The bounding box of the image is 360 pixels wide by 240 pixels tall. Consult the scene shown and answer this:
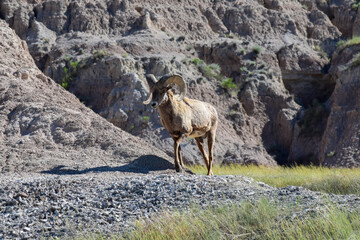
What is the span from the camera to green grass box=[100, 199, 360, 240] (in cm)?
659

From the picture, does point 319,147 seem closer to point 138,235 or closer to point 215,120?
point 215,120

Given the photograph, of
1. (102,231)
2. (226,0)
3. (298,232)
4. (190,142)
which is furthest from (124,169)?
(226,0)

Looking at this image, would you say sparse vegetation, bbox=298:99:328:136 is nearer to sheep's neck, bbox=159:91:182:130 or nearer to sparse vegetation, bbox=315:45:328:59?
sparse vegetation, bbox=315:45:328:59

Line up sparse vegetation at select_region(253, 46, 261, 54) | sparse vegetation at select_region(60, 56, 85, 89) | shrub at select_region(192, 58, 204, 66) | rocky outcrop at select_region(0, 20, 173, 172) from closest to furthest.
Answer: rocky outcrop at select_region(0, 20, 173, 172), sparse vegetation at select_region(60, 56, 85, 89), shrub at select_region(192, 58, 204, 66), sparse vegetation at select_region(253, 46, 261, 54)

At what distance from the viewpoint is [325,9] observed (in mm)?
35125

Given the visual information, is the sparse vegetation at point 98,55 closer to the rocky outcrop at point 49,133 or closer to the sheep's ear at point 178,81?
the rocky outcrop at point 49,133

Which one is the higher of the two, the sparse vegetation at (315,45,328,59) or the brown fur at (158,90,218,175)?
the sparse vegetation at (315,45,328,59)

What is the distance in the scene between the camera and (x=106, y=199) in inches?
357

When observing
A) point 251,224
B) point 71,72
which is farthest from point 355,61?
point 251,224

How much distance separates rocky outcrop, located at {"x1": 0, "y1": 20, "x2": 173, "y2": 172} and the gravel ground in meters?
2.96

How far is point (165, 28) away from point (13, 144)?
51.4ft

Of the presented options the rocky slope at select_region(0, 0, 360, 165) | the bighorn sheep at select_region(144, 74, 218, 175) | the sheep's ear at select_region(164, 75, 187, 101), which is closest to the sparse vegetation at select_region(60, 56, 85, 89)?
the rocky slope at select_region(0, 0, 360, 165)

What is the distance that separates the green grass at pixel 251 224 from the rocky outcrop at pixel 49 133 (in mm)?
5907

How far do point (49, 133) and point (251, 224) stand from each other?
350 inches
